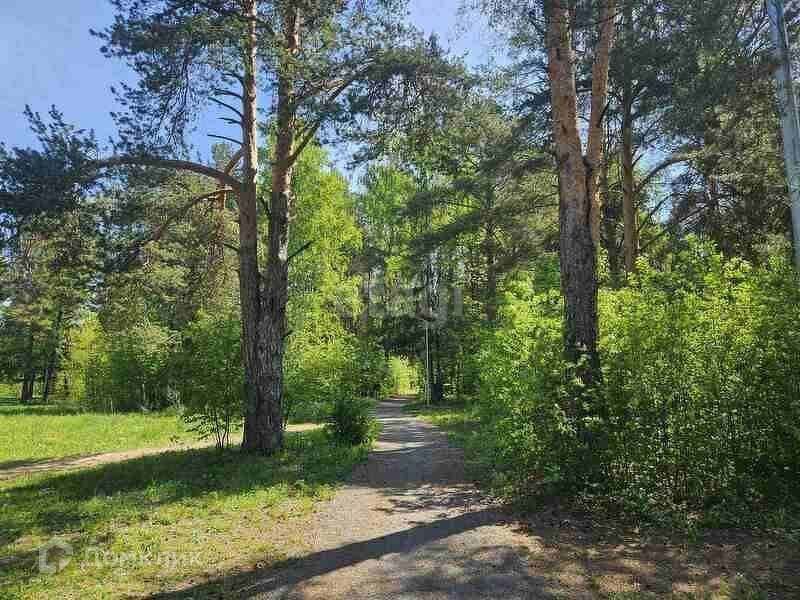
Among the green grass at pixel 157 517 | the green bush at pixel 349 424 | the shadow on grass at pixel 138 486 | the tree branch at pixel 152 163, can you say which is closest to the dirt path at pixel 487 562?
the green grass at pixel 157 517

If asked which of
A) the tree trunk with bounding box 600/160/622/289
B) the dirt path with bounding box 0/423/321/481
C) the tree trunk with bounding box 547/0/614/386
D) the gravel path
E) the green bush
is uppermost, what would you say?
the tree trunk with bounding box 600/160/622/289

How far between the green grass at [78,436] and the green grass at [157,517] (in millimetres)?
3010

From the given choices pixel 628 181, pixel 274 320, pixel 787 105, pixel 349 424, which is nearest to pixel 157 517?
pixel 274 320

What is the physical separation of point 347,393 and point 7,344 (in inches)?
1594

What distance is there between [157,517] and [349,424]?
5815 millimetres

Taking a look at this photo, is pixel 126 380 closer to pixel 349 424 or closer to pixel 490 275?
pixel 490 275

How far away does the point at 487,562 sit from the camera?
178 inches

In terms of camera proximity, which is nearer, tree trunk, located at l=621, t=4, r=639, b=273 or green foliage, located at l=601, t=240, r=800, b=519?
green foliage, located at l=601, t=240, r=800, b=519

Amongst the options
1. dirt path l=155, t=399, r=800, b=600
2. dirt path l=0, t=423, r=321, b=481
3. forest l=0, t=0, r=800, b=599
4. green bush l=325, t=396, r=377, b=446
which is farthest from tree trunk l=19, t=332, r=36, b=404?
dirt path l=155, t=399, r=800, b=600

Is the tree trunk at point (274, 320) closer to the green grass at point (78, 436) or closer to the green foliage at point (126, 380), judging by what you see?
the green grass at point (78, 436)

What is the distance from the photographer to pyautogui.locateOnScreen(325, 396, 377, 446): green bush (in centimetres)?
1196

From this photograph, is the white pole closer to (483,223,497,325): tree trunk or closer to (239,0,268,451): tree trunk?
(239,0,268,451): tree trunk

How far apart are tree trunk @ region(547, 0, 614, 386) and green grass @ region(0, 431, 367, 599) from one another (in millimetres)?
3973

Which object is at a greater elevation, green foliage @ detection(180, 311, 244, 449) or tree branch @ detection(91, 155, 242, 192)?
tree branch @ detection(91, 155, 242, 192)
